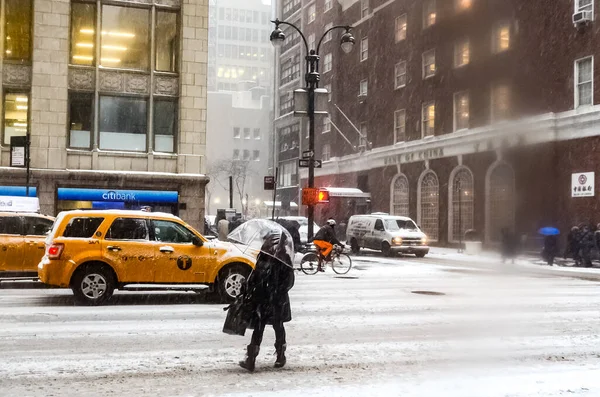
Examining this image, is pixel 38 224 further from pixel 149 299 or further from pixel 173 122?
pixel 173 122

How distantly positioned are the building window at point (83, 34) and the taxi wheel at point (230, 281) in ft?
62.1

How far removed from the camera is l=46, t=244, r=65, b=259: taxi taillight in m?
12.2

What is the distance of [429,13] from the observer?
14.4 feet

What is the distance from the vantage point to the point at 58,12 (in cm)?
2792

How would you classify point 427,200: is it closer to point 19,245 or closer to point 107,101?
point 107,101

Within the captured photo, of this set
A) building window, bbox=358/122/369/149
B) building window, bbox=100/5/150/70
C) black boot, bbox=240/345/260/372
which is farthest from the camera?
building window, bbox=358/122/369/149

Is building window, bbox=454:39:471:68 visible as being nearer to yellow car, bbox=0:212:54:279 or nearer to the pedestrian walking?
the pedestrian walking

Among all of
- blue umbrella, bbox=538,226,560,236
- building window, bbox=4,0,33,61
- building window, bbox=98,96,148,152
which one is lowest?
blue umbrella, bbox=538,226,560,236

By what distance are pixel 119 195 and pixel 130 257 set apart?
54.0 ft

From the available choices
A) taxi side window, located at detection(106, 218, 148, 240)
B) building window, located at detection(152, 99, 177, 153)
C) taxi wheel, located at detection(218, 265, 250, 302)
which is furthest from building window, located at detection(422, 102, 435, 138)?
building window, located at detection(152, 99, 177, 153)

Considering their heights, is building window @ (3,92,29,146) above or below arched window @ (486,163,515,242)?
above

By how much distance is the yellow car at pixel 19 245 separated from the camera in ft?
50.1

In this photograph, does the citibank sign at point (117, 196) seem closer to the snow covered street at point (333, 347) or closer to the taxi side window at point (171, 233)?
the snow covered street at point (333, 347)

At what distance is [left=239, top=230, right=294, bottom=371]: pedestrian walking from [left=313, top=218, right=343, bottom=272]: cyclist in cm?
1358
